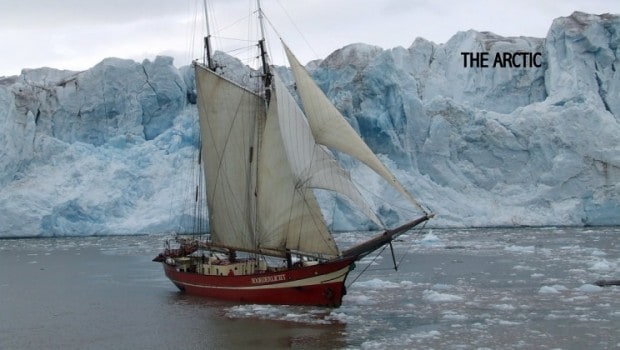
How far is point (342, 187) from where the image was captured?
17297mm

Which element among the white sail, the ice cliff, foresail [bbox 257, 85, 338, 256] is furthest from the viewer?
the ice cliff

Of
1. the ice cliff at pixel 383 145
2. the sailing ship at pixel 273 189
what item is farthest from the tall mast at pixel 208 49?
the ice cliff at pixel 383 145

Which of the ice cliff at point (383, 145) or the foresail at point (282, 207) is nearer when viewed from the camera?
the foresail at point (282, 207)

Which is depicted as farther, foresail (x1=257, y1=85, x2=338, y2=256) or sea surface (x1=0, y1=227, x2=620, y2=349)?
foresail (x1=257, y1=85, x2=338, y2=256)

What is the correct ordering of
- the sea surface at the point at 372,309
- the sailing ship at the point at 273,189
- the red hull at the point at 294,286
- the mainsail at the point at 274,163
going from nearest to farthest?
the sea surface at the point at 372,309 < the red hull at the point at 294,286 < the sailing ship at the point at 273,189 < the mainsail at the point at 274,163

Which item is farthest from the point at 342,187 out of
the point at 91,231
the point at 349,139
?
the point at 91,231

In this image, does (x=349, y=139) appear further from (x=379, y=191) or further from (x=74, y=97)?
(x=74, y=97)

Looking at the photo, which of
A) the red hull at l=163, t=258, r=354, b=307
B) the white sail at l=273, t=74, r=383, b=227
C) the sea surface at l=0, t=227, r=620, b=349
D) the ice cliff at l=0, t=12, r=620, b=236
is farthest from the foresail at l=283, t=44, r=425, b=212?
the ice cliff at l=0, t=12, r=620, b=236

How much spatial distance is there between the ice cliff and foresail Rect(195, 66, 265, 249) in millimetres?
18900

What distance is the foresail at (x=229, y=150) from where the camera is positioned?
2016 cm

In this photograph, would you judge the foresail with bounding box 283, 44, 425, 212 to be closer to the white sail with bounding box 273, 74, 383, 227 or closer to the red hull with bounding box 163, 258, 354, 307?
the white sail with bounding box 273, 74, 383, 227

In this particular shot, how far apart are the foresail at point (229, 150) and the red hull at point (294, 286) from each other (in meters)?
1.98

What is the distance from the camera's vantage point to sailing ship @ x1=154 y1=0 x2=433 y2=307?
1703cm

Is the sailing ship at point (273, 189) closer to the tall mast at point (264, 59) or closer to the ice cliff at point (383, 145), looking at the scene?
the tall mast at point (264, 59)
